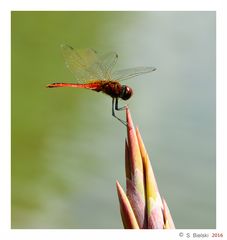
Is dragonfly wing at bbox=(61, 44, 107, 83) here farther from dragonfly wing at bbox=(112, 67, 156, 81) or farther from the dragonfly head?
the dragonfly head

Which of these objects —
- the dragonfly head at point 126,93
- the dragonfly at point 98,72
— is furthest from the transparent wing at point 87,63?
the dragonfly head at point 126,93

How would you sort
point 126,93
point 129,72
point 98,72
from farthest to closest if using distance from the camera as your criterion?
1. point 98,72
2. point 129,72
3. point 126,93

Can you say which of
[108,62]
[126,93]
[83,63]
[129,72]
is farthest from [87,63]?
[126,93]

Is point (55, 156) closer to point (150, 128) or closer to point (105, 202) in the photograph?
point (105, 202)

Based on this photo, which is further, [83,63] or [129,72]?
[83,63]

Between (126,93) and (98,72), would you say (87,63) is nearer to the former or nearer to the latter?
(98,72)

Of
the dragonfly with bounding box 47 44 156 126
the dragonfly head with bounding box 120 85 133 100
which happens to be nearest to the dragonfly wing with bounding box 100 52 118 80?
the dragonfly with bounding box 47 44 156 126
